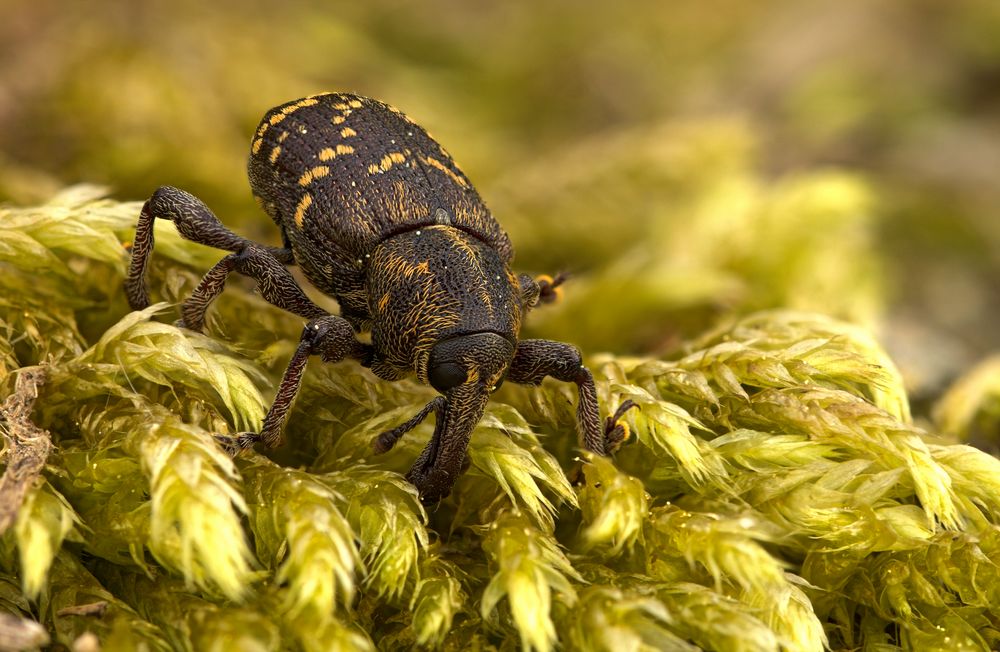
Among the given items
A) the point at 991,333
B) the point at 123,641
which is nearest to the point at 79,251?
the point at 123,641

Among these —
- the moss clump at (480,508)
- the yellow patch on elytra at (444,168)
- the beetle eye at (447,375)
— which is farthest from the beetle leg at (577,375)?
the yellow patch on elytra at (444,168)

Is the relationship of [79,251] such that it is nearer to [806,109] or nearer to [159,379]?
[159,379]

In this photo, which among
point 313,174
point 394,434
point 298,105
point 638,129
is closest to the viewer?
A: point 394,434

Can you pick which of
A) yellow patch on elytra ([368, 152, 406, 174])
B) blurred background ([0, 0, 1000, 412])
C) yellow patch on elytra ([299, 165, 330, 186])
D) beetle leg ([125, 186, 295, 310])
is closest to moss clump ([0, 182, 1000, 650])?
beetle leg ([125, 186, 295, 310])

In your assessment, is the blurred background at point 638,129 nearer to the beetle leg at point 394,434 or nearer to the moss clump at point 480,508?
the moss clump at point 480,508

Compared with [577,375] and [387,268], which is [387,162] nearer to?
[387,268]

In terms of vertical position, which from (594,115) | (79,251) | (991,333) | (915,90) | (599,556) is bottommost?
(599,556)

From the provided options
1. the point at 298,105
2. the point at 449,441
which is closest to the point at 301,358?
the point at 449,441
